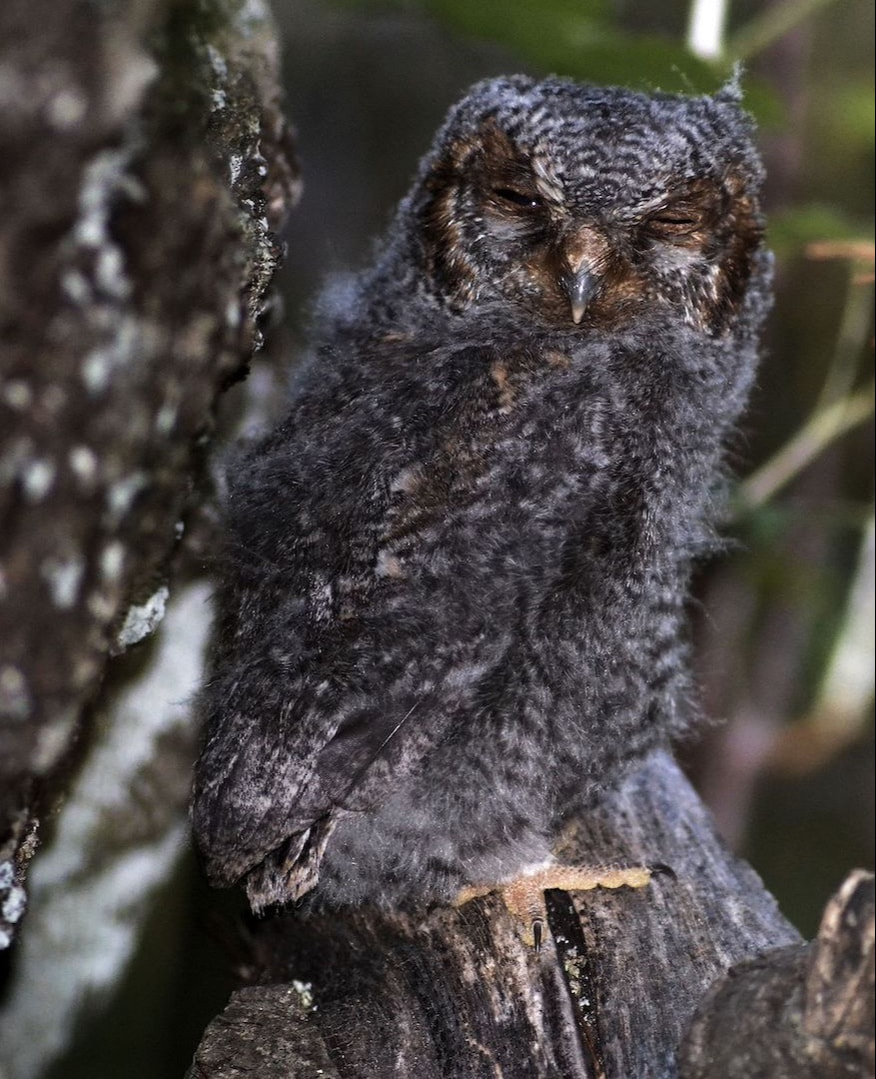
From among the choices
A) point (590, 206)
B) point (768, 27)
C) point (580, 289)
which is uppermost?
point (768, 27)

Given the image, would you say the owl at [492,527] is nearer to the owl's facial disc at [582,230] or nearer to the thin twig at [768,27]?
the owl's facial disc at [582,230]

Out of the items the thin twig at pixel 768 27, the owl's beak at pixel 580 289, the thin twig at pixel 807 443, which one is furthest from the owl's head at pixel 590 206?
the thin twig at pixel 807 443

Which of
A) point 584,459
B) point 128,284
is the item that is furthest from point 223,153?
point 584,459

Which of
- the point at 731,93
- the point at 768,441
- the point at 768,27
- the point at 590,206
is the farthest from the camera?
the point at 768,441

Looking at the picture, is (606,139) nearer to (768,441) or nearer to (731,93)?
(731,93)

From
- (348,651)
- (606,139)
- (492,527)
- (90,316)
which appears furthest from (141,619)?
(606,139)

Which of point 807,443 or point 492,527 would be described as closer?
point 492,527

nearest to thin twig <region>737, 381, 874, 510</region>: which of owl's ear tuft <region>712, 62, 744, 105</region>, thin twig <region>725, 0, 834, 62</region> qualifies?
thin twig <region>725, 0, 834, 62</region>
